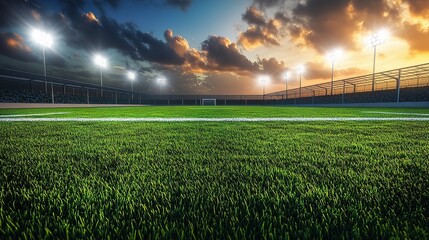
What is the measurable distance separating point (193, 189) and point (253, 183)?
33 cm

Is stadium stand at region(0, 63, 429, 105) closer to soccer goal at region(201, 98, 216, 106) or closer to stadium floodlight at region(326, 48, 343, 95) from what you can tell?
stadium floodlight at region(326, 48, 343, 95)

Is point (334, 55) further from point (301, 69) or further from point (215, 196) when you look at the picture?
point (215, 196)

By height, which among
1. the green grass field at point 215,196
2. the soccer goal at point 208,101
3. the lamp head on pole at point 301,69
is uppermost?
the lamp head on pole at point 301,69

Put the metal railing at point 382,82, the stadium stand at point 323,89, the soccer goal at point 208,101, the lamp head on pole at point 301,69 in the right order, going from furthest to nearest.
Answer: the soccer goal at point 208,101, the lamp head on pole at point 301,69, the stadium stand at point 323,89, the metal railing at point 382,82

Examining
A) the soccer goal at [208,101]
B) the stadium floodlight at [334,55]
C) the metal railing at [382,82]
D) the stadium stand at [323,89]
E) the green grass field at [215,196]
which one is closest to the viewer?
the green grass field at [215,196]

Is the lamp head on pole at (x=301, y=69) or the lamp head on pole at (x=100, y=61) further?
the lamp head on pole at (x=301, y=69)

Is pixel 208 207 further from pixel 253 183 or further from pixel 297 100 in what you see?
pixel 297 100

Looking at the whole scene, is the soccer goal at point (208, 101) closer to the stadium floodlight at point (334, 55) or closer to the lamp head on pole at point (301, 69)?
the lamp head on pole at point (301, 69)

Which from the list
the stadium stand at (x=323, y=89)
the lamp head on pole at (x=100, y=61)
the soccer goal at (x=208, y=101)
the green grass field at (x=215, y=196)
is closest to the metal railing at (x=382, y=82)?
the stadium stand at (x=323, y=89)

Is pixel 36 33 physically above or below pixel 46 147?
above

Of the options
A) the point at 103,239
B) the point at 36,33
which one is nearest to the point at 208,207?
the point at 103,239

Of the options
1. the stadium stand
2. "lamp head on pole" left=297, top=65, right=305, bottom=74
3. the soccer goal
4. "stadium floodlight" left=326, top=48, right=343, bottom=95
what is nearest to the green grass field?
the stadium stand

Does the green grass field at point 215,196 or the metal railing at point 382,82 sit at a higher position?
the metal railing at point 382,82

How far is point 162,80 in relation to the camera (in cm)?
5816
